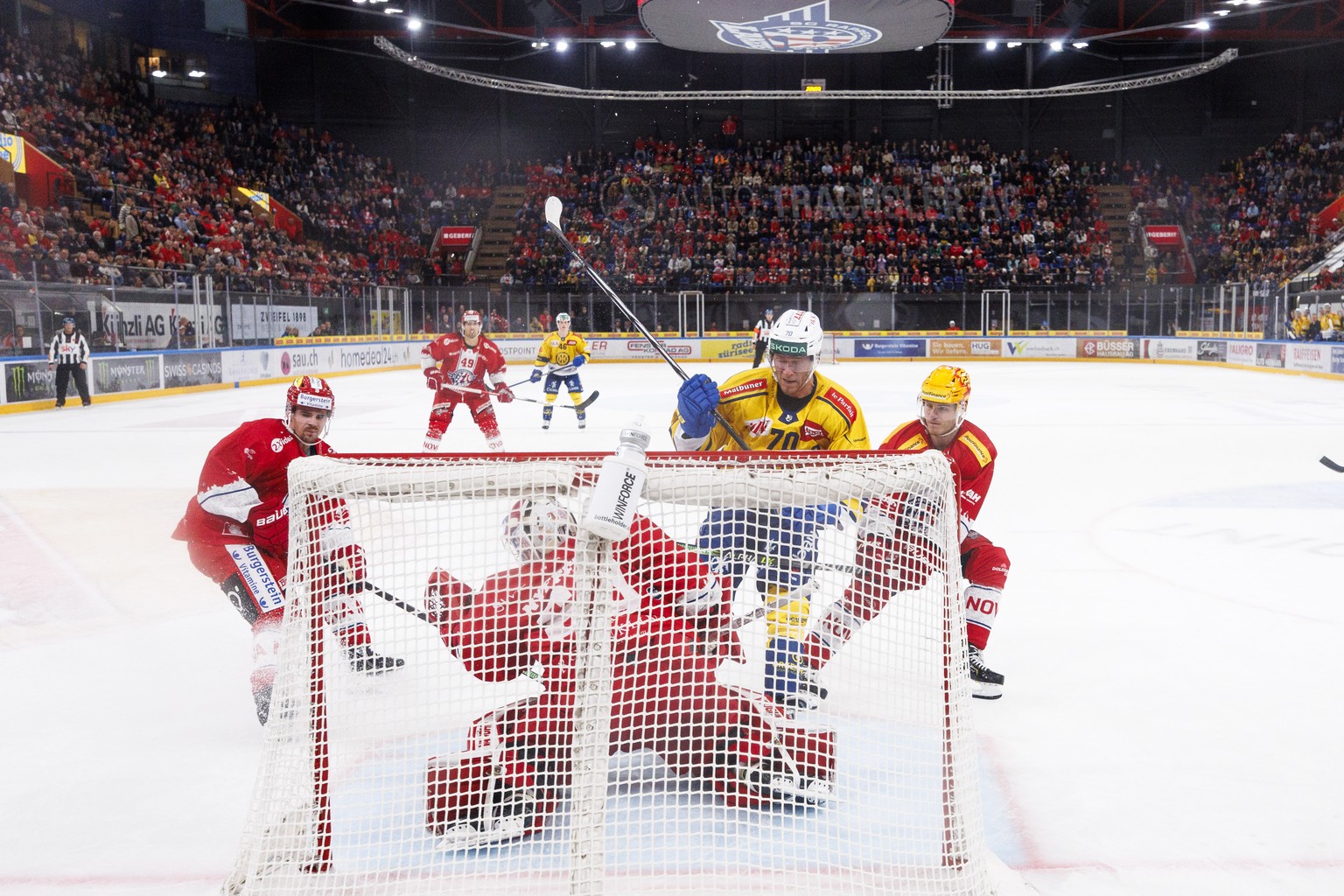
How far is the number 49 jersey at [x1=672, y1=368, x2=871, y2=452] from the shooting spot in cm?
334

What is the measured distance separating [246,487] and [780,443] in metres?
1.68

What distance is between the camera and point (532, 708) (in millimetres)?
2393

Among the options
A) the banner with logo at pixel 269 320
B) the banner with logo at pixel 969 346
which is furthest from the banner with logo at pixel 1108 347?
the banner with logo at pixel 269 320

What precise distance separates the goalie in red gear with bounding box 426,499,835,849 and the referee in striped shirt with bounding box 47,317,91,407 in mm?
12840

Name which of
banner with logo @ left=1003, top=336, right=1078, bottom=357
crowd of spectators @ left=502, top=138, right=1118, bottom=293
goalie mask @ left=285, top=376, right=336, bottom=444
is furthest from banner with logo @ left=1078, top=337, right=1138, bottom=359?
goalie mask @ left=285, top=376, right=336, bottom=444

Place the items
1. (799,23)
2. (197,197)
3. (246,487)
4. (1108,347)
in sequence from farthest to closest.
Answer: (1108,347) < (197,197) < (799,23) < (246,487)

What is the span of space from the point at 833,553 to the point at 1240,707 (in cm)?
171

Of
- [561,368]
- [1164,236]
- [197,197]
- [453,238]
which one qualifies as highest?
[197,197]

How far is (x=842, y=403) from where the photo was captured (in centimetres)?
337

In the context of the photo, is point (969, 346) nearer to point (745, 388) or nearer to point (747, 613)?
point (745, 388)

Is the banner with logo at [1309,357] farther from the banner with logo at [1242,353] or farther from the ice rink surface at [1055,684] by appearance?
the ice rink surface at [1055,684]

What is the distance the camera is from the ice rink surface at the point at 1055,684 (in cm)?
241

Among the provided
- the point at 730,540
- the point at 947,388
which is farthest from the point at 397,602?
the point at 947,388

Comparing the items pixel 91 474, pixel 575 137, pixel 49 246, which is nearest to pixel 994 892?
pixel 91 474
